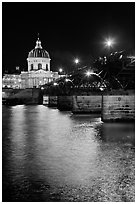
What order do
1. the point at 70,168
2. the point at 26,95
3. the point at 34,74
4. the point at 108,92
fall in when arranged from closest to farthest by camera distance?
the point at 70,168
the point at 108,92
the point at 26,95
the point at 34,74

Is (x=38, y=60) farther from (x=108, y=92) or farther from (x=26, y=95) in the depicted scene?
(x=108, y=92)

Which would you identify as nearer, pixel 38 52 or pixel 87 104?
pixel 87 104

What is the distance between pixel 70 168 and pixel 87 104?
27932mm

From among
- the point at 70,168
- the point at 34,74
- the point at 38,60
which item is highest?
the point at 38,60

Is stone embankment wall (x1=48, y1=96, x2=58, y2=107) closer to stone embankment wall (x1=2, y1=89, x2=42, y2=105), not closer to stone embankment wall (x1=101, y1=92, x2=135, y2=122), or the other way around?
stone embankment wall (x1=2, y1=89, x2=42, y2=105)

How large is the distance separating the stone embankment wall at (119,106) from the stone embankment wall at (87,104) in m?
11.2

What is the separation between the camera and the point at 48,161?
52.8 feet

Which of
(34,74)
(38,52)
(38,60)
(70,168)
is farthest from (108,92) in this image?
(38,52)

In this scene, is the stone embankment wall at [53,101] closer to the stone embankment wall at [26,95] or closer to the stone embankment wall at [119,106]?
the stone embankment wall at [26,95]

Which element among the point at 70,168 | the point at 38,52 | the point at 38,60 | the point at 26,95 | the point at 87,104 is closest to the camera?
the point at 70,168

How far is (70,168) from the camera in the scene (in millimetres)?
14594

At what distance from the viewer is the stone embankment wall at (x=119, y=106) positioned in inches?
1093

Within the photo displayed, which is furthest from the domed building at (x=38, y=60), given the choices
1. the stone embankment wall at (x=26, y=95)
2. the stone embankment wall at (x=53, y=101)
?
the stone embankment wall at (x=53, y=101)

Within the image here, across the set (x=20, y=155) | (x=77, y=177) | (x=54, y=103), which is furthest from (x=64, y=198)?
(x=54, y=103)
